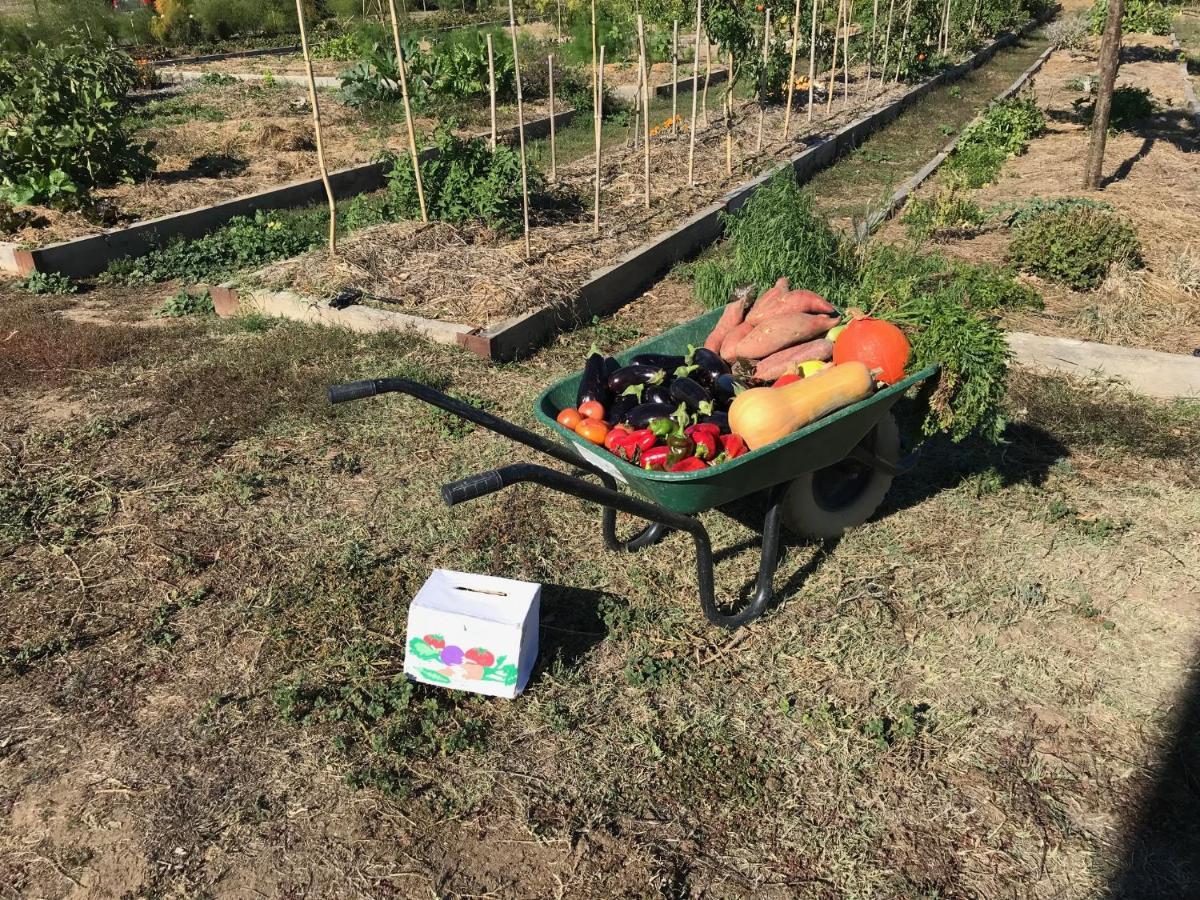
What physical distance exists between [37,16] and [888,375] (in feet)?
72.9

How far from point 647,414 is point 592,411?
9.8 inches

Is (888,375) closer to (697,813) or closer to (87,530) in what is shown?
(697,813)

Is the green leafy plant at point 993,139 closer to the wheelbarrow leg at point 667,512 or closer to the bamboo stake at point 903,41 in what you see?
the bamboo stake at point 903,41

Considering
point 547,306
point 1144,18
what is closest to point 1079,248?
point 547,306

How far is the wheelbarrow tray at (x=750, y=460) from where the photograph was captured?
2.85 m

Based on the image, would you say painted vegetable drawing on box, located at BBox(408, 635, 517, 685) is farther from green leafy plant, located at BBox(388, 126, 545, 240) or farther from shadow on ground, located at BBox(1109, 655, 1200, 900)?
green leafy plant, located at BBox(388, 126, 545, 240)

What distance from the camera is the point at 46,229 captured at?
7.88m

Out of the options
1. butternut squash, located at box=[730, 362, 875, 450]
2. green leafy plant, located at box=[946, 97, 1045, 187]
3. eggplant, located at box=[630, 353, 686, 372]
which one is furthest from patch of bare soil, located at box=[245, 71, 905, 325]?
butternut squash, located at box=[730, 362, 875, 450]

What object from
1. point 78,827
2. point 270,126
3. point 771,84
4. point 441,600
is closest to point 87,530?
point 78,827

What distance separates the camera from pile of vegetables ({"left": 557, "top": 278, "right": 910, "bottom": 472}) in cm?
299

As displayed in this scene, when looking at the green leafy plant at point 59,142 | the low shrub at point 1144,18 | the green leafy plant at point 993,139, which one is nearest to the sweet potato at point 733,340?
the green leafy plant at point 993,139

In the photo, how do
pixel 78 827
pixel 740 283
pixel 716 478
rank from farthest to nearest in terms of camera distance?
1. pixel 740 283
2. pixel 716 478
3. pixel 78 827

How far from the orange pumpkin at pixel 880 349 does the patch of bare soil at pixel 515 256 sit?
10.2 ft

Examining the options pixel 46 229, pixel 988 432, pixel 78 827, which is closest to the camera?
pixel 78 827
